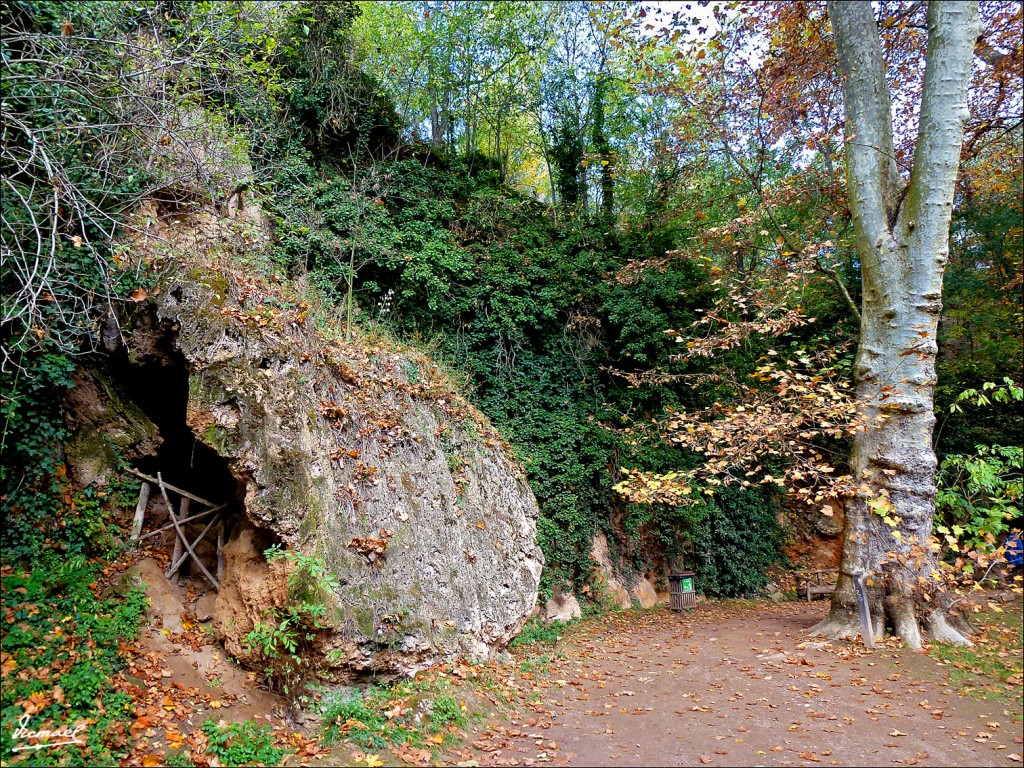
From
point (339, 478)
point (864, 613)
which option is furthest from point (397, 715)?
point (864, 613)

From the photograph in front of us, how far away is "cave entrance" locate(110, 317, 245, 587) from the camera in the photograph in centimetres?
557

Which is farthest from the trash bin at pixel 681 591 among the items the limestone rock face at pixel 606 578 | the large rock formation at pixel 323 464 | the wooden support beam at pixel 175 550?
the wooden support beam at pixel 175 550

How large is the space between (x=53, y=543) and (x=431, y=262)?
288 inches

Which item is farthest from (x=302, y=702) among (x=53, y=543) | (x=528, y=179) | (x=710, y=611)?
(x=528, y=179)

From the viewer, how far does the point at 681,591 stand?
11.0m

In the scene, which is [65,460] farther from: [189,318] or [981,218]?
[981,218]

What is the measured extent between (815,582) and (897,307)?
7589 mm

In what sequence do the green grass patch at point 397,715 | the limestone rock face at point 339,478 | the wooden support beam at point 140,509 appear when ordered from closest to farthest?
the green grass patch at point 397,715 → the limestone rock face at point 339,478 → the wooden support beam at point 140,509

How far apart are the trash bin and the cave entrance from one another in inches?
337

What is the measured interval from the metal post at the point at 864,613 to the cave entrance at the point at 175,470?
291 inches

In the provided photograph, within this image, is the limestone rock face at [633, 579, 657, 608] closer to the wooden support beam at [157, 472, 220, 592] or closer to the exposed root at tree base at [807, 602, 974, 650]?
the exposed root at tree base at [807, 602, 974, 650]

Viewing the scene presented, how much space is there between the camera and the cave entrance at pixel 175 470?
219 inches

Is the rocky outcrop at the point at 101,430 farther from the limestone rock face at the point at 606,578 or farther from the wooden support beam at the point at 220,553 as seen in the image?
the limestone rock face at the point at 606,578

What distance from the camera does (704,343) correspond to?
904 centimetres
